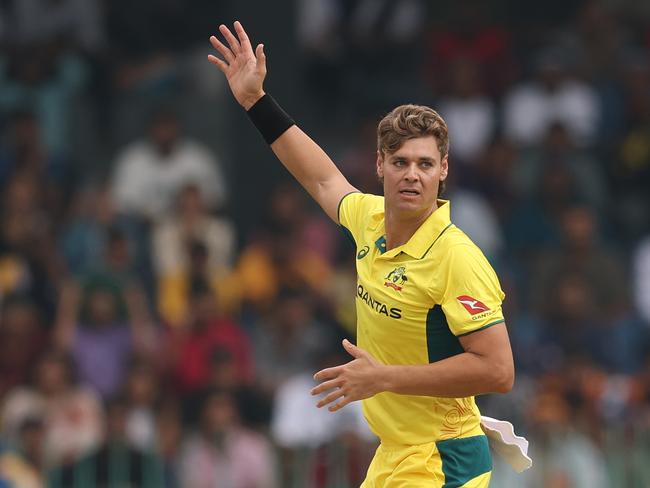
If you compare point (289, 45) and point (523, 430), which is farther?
point (289, 45)

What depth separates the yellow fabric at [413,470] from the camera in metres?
6.58

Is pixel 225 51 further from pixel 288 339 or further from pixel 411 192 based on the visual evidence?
pixel 288 339

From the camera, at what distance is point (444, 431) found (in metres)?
6.66

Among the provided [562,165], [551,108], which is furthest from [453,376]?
[551,108]

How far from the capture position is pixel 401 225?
268 inches

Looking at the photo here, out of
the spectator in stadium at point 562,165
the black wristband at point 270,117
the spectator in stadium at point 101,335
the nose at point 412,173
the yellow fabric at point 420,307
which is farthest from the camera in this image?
the spectator in stadium at point 562,165

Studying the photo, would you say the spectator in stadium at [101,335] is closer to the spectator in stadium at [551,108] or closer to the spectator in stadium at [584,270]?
the spectator in stadium at [584,270]

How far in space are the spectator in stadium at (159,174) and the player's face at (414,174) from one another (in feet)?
26.5

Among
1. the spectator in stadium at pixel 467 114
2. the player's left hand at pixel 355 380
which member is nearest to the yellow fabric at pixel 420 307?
the player's left hand at pixel 355 380

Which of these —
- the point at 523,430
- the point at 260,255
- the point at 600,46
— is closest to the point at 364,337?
the point at 523,430

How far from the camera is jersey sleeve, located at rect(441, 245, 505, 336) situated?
6298 mm

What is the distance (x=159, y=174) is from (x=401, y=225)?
827 cm

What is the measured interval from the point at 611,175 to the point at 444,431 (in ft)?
31.2

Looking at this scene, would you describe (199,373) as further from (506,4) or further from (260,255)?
(506,4)
